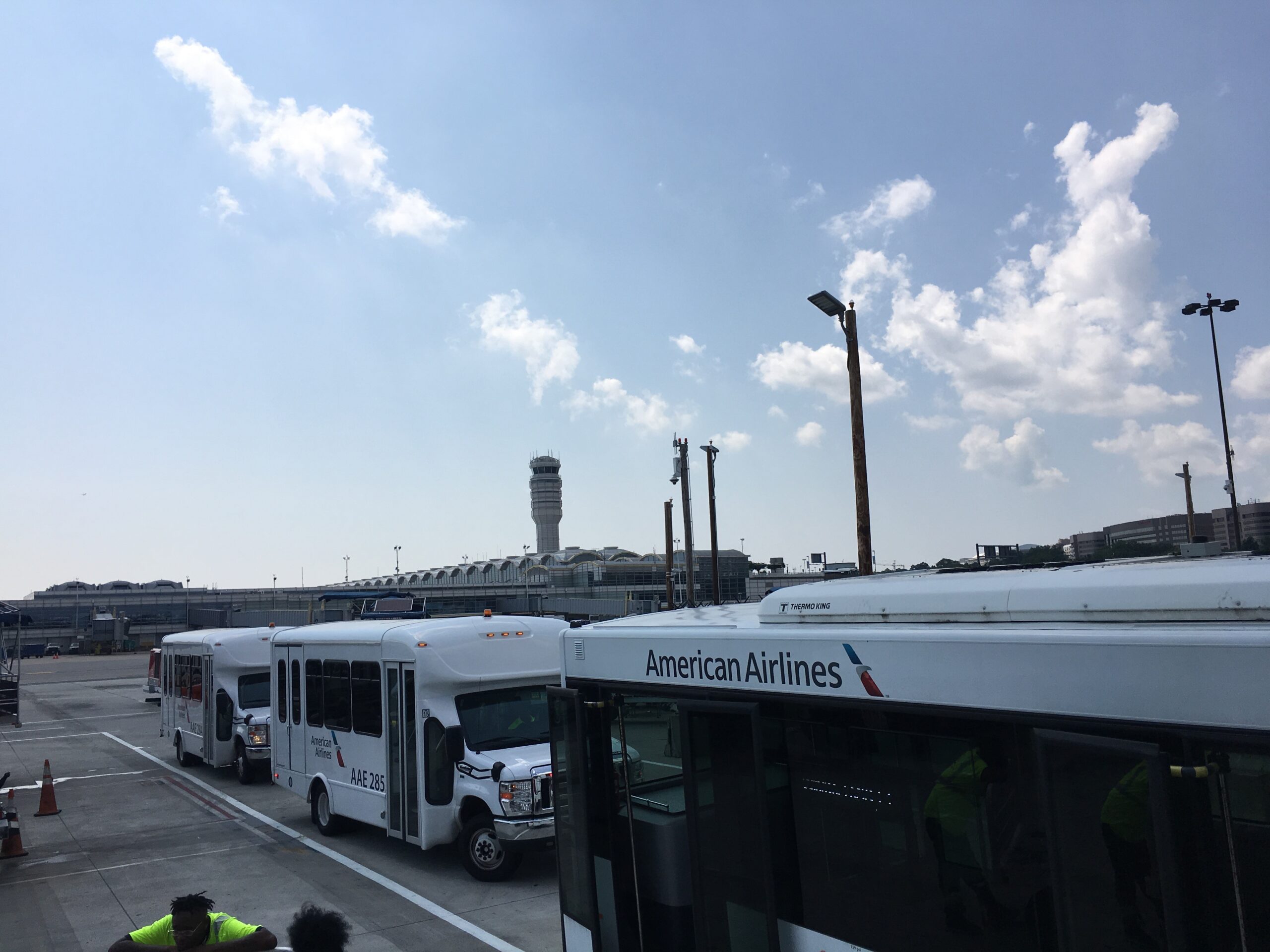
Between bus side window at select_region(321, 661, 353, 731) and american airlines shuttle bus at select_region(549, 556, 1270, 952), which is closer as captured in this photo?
american airlines shuttle bus at select_region(549, 556, 1270, 952)

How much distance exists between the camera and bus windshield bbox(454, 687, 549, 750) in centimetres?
1032

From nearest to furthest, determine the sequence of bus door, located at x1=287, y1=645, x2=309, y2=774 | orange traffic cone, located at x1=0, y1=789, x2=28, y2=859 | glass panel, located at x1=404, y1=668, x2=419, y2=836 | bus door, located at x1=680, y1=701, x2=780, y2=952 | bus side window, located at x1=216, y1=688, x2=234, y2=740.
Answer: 1. bus door, located at x1=680, y1=701, x2=780, y2=952
2. glass panel, located at x1=404, y1=668, x2=419, y2=836
3. orange traffic cone, located at x1=0, y1=789, x2=28, y2=859
4. bus door, located at x1=287, y1=645, x2=309, y2=774
5. bus side window, located at x1=216, y1=688, x2=234, y2=740

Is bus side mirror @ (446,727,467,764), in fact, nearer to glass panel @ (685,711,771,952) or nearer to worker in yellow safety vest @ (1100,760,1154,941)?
glass panel @ (685,711,771,952)

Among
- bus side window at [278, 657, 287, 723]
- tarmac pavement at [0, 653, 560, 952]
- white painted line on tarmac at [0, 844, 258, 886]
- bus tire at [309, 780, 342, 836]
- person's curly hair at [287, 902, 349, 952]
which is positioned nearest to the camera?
person's curly hair at [287, 902, 349, 952]

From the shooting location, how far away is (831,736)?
3.98 m

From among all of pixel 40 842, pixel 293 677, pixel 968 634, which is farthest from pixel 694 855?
pixel 40 842

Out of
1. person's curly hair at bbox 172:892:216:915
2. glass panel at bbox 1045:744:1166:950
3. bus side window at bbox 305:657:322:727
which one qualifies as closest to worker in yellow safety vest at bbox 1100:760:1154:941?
glass panel at bbox 1045:744:1166:950

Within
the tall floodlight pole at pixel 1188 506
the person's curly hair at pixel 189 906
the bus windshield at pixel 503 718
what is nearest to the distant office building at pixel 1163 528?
the tall floodlight pole at pixel 1188 506

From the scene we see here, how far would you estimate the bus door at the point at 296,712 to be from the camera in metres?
12.8

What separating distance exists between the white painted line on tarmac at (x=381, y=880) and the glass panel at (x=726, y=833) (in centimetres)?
426

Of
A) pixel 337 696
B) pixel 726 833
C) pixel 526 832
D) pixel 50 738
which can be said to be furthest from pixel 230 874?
pixel 50 738

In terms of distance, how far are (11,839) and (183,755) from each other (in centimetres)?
732

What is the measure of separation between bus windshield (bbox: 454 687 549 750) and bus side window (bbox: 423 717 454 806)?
0.29m

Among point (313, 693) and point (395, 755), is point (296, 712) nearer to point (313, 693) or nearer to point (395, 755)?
point (313, 693)
